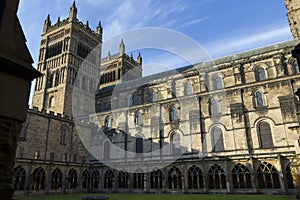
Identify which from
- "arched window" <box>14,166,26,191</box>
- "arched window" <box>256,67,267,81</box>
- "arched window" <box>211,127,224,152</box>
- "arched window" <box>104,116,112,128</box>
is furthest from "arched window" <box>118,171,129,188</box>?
"arched window" <box>256,67,267,81</box>

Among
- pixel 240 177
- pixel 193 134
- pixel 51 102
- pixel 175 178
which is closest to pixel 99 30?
pixel 51 102

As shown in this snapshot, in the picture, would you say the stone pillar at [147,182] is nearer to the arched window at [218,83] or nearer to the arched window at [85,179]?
the arched window at [85,179]

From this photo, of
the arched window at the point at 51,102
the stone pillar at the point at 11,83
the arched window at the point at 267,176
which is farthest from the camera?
the arched window at the point at 51,102

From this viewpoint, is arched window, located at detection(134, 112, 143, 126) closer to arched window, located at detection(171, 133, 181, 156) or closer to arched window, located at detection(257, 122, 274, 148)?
arched window, located at detection(171, 133, 181, 156)

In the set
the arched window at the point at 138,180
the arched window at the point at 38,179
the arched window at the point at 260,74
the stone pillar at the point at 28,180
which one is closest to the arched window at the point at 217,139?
the arched window at the point at 260,74

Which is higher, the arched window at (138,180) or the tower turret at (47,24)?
the tower turret at (47,24)

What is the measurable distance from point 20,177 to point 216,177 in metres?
20.0

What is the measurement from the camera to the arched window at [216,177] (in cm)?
2425

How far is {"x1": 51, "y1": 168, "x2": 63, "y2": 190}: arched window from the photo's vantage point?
2739 centimetres

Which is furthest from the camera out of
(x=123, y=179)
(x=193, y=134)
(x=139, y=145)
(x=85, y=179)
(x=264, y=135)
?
(x=139, y=145)

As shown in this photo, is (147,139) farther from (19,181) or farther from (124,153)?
(19,181)

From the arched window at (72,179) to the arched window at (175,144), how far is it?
12.7 meters

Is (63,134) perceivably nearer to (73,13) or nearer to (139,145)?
(139,145)

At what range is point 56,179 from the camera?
27922 millimetres
